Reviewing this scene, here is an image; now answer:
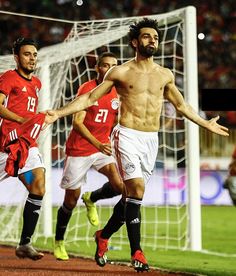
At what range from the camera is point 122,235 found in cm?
1330

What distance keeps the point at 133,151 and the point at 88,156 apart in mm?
2002

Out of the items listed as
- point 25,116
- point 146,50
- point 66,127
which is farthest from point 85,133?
point 66,127

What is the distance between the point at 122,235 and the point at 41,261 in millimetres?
4665

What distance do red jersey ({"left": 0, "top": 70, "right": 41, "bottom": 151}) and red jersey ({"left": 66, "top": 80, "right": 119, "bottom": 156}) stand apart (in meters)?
1.02

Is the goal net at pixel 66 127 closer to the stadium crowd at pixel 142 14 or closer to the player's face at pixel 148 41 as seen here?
the player's face at pixel 148 41

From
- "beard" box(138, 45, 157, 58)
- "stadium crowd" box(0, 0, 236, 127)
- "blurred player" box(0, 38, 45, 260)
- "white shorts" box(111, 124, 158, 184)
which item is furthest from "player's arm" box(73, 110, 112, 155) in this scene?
"stadium crowd" box(0, 0, 236, 127)

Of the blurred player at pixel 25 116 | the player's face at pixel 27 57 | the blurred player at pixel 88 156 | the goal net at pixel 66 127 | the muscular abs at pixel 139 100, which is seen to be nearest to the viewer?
the muscular abs at pixel 139 100

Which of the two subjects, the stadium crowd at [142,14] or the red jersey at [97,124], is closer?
the red jersey at [97,124]

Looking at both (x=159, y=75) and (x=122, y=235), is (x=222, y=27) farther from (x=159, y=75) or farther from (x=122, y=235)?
(x=159, y=75)

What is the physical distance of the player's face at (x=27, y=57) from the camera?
812 cm

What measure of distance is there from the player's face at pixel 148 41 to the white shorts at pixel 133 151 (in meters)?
0.64

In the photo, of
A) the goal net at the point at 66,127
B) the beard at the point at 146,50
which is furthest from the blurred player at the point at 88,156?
the goal net at the point at 66,127

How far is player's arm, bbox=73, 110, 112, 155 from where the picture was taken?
A: 8.31 metres

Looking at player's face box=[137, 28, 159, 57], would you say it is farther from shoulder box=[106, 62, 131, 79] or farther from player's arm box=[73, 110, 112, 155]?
player's arm box=[73, 110, 112, 155]
